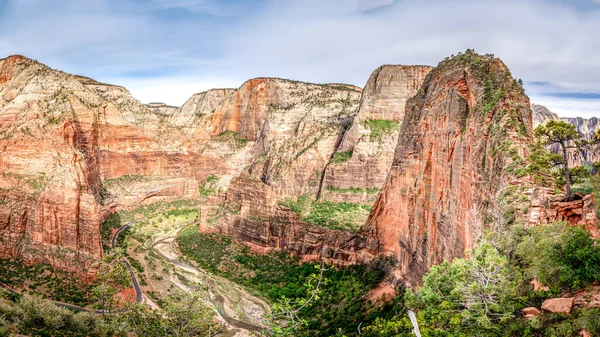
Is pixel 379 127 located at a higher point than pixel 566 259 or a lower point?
higher

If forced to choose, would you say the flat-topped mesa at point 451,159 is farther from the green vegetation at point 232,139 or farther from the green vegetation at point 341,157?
the green vegetation at point 232,139

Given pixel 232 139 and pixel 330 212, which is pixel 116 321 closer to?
pixel 330 212

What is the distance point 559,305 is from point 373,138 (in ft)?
213

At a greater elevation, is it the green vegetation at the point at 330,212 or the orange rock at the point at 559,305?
the orange rock at the point at 559,305

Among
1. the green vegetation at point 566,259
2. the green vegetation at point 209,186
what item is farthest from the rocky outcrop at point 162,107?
the green vegetation at point 566,259

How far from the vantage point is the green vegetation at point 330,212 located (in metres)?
60.0

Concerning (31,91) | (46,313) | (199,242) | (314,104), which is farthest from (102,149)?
(46,313)

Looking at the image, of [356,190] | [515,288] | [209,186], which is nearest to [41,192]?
[356,190]

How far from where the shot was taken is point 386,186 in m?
44.5

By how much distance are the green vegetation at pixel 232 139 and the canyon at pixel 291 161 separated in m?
0.45

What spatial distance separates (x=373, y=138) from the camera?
77188 mm

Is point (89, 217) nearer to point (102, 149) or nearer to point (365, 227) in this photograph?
point (365, 227)

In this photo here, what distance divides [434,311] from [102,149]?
268 ft

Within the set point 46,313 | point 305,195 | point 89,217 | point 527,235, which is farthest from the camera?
point 305,195
